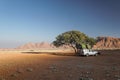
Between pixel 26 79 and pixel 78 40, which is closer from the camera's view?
pixel 26 79

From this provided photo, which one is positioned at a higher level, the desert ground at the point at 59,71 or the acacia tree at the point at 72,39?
the acacia tree at the point at 72,39

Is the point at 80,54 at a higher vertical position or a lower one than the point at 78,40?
lower

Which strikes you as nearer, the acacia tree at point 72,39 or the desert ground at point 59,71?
the desert ground at point 59,71

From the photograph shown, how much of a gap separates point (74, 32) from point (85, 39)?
5.41 metres

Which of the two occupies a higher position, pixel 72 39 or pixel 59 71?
pixel 72 39

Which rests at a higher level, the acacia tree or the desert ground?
the acacia tree

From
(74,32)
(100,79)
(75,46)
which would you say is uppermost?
(74,32)

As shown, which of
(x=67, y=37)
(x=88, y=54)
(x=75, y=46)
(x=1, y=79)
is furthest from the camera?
(x=75, y=46)

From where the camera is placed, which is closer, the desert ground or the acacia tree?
the desert ground

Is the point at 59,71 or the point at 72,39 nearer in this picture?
the point at 59,71

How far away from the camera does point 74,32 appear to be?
60125mm

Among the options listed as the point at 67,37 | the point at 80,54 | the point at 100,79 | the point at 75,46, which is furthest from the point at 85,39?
the point at 100,79

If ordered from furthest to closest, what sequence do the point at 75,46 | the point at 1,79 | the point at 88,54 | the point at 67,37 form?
the point at 75,46 < the point at 67,37 < the point at 88,54 < the point at 1,79

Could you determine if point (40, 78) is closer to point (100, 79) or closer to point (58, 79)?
point (58, 79)
